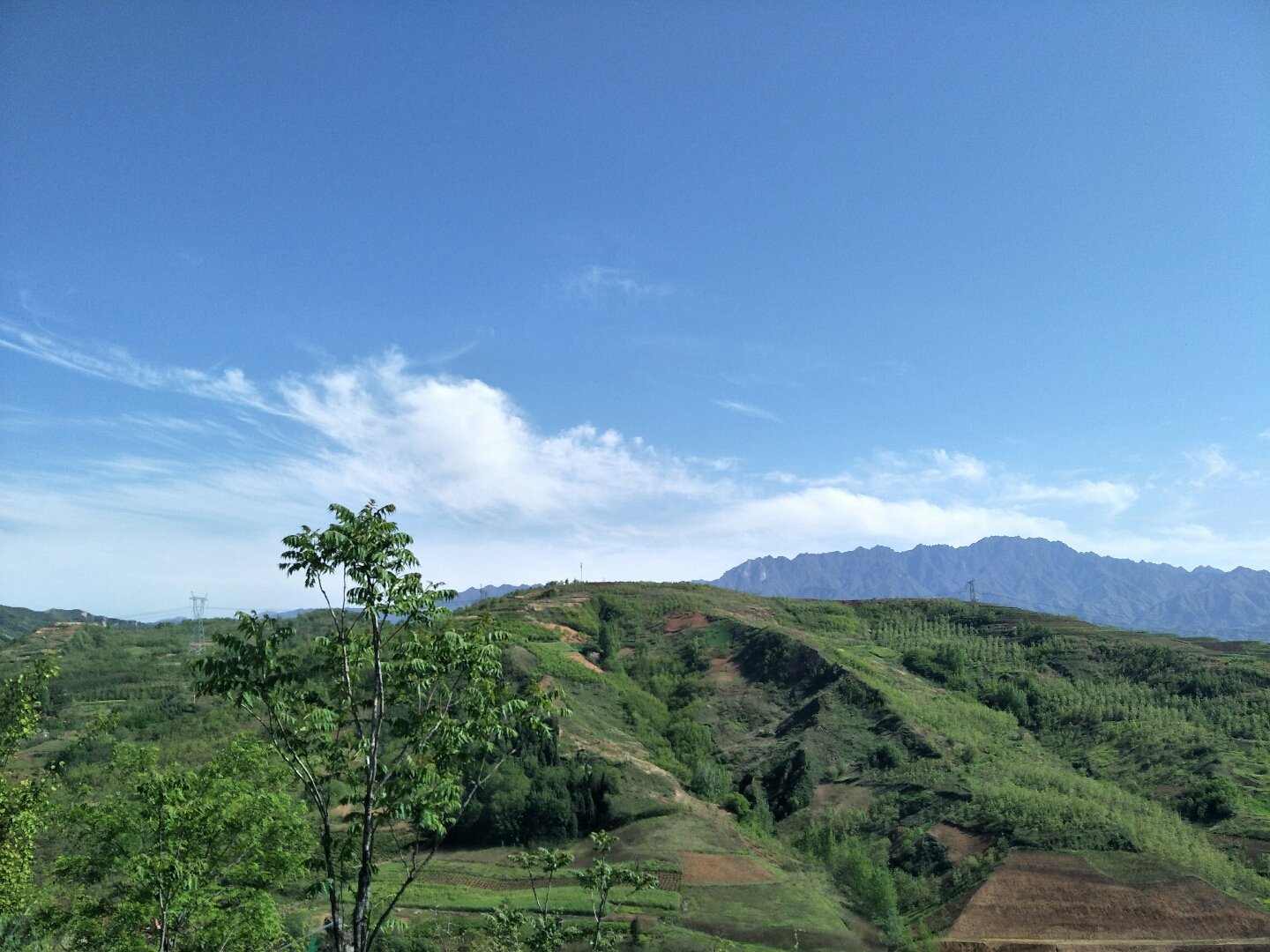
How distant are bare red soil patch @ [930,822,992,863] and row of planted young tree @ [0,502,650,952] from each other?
109 ft

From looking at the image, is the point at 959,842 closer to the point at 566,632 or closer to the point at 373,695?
the point at 373,695

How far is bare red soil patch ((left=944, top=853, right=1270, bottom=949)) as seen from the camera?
3366 cm

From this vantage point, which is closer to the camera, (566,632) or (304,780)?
(304,780)

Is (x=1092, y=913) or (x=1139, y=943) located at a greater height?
(x=1092, y=913)

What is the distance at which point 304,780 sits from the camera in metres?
9.61

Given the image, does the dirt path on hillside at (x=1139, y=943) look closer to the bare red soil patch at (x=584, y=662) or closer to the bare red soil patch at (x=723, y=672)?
the bare red soil patch at (x=723, y=672)

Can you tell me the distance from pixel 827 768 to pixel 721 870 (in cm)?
1891

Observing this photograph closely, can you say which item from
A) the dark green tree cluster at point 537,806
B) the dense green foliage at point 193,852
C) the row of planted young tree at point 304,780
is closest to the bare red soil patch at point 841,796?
the dark green tree cluster at point 537,806

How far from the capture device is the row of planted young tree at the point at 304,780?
874 cm

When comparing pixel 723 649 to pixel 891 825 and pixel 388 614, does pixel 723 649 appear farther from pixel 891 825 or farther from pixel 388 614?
pixel 388 614

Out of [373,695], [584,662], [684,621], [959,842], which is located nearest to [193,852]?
[373,695]

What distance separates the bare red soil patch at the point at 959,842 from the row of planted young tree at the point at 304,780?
33.3 m

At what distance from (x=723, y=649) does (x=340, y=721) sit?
271 feet

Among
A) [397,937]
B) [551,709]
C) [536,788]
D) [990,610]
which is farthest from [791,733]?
[551,709]
